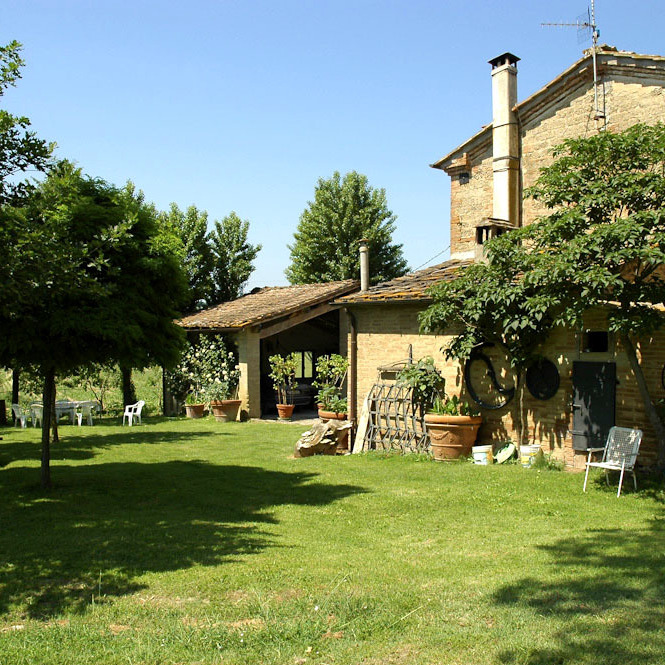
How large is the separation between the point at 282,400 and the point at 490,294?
42.8 ft

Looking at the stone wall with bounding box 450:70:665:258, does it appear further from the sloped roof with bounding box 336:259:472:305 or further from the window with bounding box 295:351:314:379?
the window with bounding box 295:351:314:379

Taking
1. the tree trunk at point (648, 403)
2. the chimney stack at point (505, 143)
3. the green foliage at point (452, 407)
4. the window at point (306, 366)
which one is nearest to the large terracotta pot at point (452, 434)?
the green foliage at point (452, 407)

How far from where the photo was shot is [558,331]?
1138 cm

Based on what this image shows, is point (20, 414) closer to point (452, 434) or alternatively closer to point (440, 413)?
point (440, 413)

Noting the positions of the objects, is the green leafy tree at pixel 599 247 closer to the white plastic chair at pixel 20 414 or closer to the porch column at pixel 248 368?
the porch column at pixel 248 368

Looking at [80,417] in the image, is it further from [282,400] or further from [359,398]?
[359,398]

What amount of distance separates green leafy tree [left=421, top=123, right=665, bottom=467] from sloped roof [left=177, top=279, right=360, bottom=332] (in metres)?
10.9

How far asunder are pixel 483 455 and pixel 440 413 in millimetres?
1122

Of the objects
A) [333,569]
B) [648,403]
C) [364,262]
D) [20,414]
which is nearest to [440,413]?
[648,403]

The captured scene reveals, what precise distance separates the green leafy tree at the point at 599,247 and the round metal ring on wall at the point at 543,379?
1311mm

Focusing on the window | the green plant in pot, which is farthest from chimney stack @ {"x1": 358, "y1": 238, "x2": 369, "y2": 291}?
the window

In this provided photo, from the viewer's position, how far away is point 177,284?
408 inches

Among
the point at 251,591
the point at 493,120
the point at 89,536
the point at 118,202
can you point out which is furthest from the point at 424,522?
the point at 493,120

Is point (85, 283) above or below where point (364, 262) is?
below
